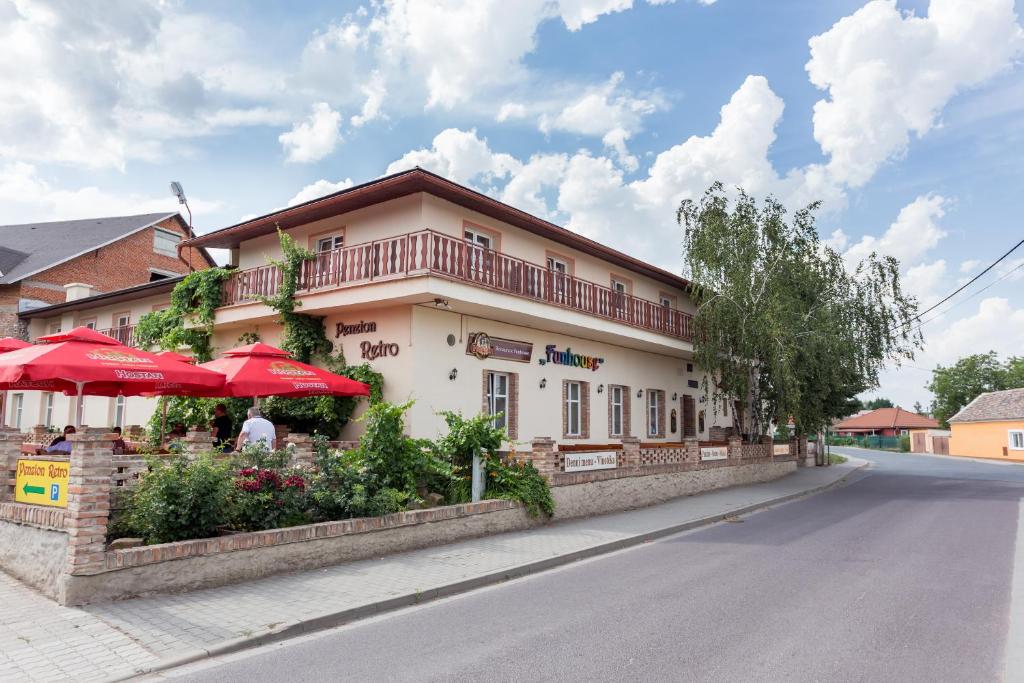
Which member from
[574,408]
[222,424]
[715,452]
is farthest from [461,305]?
[715,452]

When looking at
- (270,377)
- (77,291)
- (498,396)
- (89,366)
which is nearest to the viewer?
(89,366)

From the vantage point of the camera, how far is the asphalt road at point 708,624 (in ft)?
16.6

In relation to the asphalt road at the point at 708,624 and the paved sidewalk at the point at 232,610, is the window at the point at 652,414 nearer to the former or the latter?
the asphalt road at the point at 708,624

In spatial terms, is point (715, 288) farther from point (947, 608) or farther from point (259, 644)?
point (259, 644)

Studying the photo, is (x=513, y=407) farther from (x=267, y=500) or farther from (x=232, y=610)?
(x=232, y=610)

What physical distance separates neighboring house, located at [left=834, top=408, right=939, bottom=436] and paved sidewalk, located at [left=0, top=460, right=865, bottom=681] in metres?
82.1

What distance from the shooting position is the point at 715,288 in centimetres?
2136

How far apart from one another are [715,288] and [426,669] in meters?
18.3

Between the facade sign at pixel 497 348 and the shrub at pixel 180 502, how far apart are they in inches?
336

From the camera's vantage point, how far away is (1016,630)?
614cm

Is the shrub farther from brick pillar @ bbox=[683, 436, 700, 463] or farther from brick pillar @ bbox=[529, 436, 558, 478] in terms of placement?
brick pillar @ bbox=[683, 436, 700, 463]

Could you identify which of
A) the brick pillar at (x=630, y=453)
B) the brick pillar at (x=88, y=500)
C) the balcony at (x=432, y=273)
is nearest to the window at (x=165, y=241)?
the balcony at (x=432, y=273)

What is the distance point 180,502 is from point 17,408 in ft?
79.4

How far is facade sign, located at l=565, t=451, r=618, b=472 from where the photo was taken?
41.8 ft
